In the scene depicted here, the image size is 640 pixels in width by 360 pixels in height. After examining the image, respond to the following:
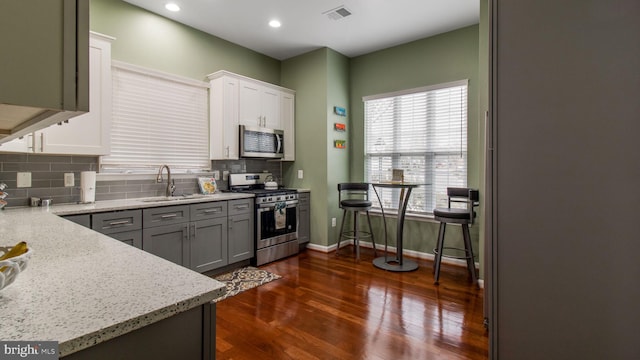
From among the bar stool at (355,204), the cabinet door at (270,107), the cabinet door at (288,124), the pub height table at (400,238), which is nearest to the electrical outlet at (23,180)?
the cabinet door at (270,107)

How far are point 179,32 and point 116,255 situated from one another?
338 centimetres

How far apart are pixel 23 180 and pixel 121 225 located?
889 millimetres

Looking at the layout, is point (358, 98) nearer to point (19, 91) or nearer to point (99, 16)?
point (99, 16)

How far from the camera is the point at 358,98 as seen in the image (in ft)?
16.0

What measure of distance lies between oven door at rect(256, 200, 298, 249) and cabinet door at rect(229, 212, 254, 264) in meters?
0.10

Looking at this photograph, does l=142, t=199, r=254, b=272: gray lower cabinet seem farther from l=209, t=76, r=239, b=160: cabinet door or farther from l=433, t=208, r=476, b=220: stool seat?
l=433, t=208, r=476, b=220: stool seat

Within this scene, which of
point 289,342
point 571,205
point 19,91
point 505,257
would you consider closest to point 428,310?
point 289,342

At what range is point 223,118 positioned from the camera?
12.8 feet

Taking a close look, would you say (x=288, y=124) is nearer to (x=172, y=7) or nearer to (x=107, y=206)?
(x=172, y=7)

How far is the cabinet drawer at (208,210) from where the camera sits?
3.23 metres

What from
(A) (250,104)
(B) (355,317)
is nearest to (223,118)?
(A) (250,104)

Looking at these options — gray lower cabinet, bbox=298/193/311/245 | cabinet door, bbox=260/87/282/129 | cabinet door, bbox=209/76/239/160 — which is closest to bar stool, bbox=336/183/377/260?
gray lower cabinet, bbox=298/193/311/245

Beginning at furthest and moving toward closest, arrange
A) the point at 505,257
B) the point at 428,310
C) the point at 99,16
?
the point at 99,16
the point at 428,310
the point at 505,257

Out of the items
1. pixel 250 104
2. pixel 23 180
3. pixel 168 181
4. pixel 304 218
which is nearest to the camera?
pixel 23 180
